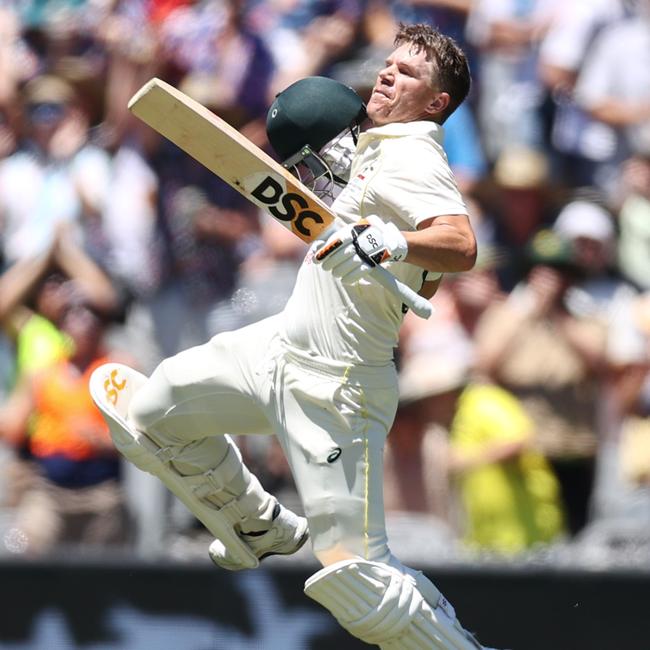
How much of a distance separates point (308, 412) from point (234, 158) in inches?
27.4

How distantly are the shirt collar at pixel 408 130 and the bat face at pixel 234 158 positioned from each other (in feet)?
0.89

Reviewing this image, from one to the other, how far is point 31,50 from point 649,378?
11.4 ft

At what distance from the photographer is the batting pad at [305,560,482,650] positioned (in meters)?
4.09

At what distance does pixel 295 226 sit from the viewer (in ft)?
13.4

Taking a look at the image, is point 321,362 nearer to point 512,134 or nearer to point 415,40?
point 415,40

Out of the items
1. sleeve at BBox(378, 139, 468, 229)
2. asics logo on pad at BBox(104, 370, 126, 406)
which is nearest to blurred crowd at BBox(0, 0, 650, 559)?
asics logo on pad at BBox(104, 370, 126, 406)

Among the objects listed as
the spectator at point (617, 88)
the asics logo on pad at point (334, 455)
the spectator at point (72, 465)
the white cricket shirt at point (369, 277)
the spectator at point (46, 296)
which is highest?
the white cricket shirt at point (369, 277)

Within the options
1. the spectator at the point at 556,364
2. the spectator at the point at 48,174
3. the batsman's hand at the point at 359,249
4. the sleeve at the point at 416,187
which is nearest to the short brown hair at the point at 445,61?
the sleeve at the point at 416,187

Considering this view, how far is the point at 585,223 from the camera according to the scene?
6.46m

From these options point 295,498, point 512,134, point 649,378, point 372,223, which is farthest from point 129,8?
point 372,223

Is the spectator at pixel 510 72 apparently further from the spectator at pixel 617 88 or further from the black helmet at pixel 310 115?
the black helmet at pixel 310 115

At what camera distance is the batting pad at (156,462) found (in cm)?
450

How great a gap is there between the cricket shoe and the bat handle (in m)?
1.05

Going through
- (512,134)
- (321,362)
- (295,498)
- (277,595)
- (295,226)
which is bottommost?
(295,498)
